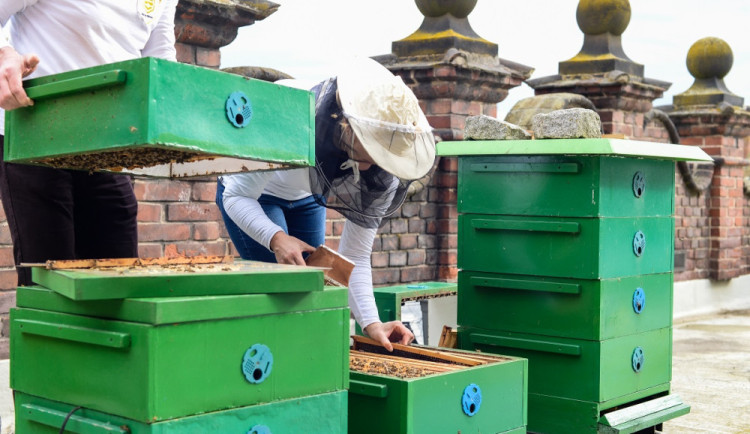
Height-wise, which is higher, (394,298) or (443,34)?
(443,34)

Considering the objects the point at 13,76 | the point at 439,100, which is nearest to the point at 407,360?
the point at 13,76

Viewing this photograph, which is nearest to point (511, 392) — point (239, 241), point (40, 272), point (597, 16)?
point (239, 241)

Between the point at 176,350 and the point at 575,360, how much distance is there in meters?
1.93

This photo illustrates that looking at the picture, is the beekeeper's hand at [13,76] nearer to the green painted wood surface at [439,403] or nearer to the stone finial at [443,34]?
the green painted wood surface at [439,403]

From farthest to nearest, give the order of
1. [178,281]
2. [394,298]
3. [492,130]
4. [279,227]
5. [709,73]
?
[709,73], [394,298], [492,130], [279,227], [178,281]

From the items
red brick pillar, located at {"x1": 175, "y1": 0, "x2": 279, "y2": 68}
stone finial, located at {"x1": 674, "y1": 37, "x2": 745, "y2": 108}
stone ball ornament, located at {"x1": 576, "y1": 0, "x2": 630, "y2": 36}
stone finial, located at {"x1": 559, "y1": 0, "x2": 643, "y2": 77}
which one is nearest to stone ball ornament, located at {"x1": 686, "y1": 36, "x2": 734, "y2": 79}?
stone finial, located at {"x1": 674, "y1": 37, "x2": 745, "y2": 108}

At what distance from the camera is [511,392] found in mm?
2854

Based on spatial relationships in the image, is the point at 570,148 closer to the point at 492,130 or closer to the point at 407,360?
the point at 492,130

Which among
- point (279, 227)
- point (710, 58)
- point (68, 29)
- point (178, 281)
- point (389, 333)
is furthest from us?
point (710, 58)

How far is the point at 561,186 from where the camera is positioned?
336 centimetres

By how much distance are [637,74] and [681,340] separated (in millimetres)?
2345

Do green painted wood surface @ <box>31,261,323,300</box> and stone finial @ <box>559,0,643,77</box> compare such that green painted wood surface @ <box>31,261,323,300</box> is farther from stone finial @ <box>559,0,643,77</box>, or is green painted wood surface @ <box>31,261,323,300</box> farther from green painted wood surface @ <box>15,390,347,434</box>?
stone finial @ <box>559,0,643,77</box>

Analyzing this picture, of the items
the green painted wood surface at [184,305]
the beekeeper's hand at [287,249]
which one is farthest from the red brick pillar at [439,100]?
the green painted wood surface at [184,305]

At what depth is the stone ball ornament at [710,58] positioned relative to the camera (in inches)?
363
